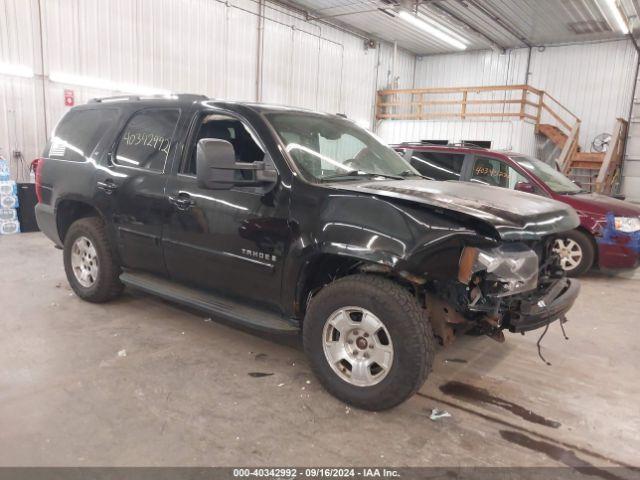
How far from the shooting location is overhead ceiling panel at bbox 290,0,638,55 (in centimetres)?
1264

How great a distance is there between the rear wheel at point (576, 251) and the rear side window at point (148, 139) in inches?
185

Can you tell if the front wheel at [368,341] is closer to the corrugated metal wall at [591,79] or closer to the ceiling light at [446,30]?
the ceiling light at [446,30]

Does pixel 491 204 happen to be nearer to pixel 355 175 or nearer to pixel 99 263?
pixel 355 175

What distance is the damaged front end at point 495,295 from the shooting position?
239cm

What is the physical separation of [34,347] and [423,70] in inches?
733

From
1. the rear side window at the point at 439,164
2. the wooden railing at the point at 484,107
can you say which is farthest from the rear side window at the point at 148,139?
the wooden railing at the point at 484,107

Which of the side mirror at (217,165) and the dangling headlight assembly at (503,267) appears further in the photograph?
the side mirror at (217,165)

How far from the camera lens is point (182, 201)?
3312mm

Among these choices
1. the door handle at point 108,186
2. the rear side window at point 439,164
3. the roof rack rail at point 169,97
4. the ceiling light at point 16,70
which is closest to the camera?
the roof rack rail at point 169,97

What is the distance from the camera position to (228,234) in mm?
3096

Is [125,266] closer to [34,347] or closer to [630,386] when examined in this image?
[34,347]

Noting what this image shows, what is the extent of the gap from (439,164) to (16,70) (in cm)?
735

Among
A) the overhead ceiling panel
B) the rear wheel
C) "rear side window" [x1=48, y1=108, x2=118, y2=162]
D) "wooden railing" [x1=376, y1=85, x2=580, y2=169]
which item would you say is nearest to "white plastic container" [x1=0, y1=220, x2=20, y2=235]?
"rear side window" [x1=48, y1=108, x2=118, y2=162]

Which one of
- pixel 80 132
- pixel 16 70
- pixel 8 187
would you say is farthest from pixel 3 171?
pixel 80 132
